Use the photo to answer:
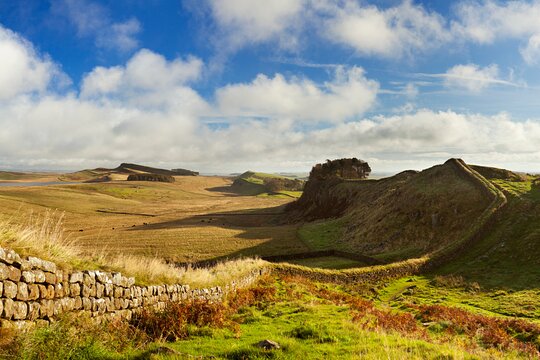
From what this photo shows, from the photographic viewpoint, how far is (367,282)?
35562 millimetres

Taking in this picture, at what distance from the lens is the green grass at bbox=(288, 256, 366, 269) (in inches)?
1759

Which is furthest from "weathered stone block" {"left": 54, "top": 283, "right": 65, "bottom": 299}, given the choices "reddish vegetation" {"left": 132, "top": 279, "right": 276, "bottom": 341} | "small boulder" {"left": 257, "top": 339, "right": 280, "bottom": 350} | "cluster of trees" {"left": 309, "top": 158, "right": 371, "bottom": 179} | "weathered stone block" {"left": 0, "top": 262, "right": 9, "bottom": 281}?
"cluster of trees" {"left": 309, "top": 158, "right": 371, "bottom": 179}

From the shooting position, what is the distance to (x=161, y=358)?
31.0 ft

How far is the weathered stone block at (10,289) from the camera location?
8.82 metres

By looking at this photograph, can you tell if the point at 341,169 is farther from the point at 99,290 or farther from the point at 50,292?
the point at 50,292

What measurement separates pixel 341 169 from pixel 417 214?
2891 inches

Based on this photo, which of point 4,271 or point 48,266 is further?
point 48,266

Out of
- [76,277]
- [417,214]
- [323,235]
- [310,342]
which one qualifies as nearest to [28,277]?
[76,277]

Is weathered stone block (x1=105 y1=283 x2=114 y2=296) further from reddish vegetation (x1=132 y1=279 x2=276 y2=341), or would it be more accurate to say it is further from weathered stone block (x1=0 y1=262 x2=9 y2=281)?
weathered stone block (x1=0 y1=262 x2=9 y2=281)

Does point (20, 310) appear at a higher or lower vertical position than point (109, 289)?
higher

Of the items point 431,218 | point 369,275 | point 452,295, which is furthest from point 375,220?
point 452,295

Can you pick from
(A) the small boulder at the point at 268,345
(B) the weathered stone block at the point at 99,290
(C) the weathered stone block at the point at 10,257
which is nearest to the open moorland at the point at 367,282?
(A) the small boulder at the point at 268,345

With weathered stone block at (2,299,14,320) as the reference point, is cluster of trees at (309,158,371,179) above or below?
above

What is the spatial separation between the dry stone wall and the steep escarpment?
37.6 m
